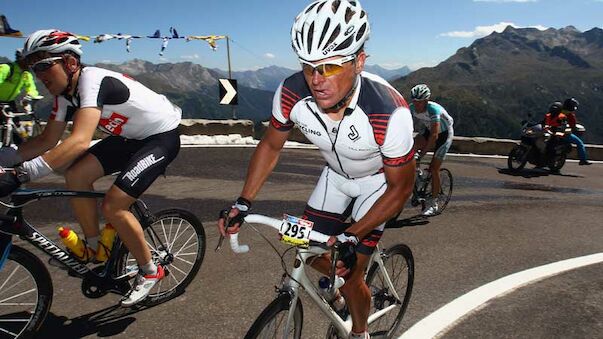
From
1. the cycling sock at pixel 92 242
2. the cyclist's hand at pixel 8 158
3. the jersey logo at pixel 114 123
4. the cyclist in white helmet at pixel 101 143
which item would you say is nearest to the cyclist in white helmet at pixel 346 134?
the cyclist in white helmet at pixel 101 143

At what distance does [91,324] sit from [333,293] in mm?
2206

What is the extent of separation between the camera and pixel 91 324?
366 cm

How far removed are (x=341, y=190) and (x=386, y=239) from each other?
298 cm

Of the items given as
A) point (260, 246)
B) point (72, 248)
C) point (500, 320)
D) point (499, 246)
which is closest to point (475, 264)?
point (499, 246)

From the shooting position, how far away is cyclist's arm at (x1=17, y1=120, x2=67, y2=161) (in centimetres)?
347

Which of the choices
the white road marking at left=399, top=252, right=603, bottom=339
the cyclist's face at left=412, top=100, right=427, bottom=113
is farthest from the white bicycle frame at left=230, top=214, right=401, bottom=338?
the cyclist's face at left=412, top=100, right=427, bottom=113

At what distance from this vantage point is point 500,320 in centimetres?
389

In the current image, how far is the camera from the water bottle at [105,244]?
378cm

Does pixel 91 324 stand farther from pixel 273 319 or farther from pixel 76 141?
pixel 273 319

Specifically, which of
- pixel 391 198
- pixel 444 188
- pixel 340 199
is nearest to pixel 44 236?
pixel 340 199

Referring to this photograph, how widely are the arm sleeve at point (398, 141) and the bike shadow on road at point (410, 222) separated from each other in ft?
13.1

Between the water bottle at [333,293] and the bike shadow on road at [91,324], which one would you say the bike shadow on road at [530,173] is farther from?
the bike shadow on road at [91,324]

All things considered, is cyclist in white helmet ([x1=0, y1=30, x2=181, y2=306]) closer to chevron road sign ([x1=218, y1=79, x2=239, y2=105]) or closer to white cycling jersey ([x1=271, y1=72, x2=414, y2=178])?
white cycling jersey ([x1=271, y1=72, x2=414, y2=178])

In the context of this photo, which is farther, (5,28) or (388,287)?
(5,28)
